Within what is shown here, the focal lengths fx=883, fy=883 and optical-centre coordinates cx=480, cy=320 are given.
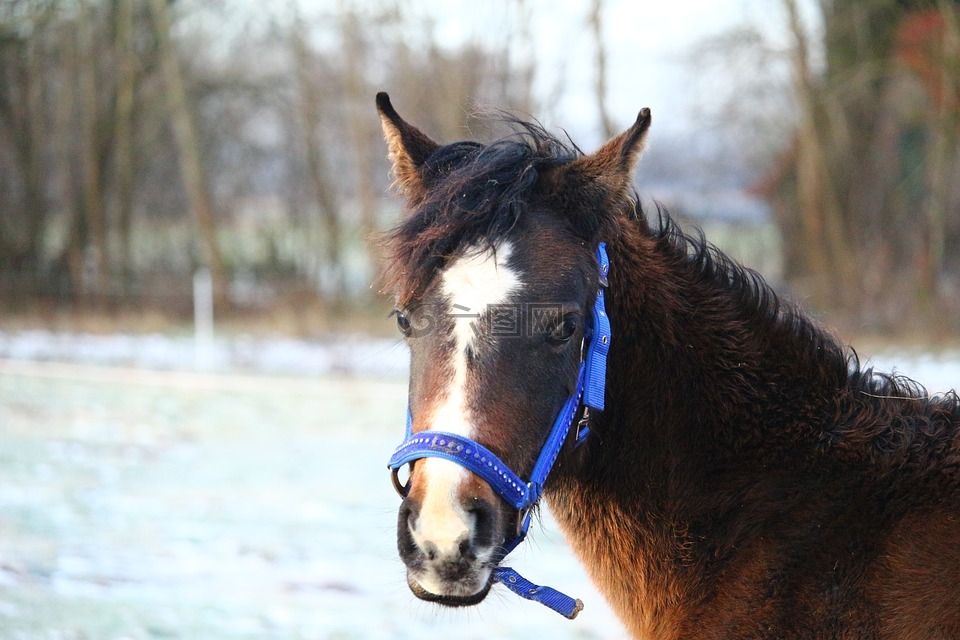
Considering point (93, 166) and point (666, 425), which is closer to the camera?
point (666, 425)

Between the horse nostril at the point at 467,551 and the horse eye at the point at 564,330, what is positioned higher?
the horse eye at the point at 564,330

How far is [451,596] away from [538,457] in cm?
44

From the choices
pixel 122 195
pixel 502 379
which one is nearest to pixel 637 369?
pixel 502 379

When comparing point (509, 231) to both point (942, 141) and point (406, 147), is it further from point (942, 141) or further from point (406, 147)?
point (942, 141)

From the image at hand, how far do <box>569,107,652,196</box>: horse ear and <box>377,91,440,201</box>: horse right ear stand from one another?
523mm

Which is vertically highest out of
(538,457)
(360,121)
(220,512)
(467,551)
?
(360,121)

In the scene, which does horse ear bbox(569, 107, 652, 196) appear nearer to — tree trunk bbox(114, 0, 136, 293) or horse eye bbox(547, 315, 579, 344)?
horse eye bbox(547, 315, 579, 344)

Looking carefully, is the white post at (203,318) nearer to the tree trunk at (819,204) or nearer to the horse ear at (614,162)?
the tree trunk at (819,204)

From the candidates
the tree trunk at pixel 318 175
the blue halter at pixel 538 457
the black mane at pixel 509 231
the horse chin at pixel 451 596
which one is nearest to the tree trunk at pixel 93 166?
the tree trunk at pixel 318 175

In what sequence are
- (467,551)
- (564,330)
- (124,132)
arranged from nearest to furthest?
1. (467,551)
2. (564,330)
3. (124,132)

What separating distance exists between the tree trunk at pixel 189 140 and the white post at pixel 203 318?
0.29m

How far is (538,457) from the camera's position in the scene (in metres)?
2.40

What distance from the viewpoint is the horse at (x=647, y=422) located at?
2.27 metres

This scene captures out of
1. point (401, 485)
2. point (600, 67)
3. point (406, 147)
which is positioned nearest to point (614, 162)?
point (406, 147)
